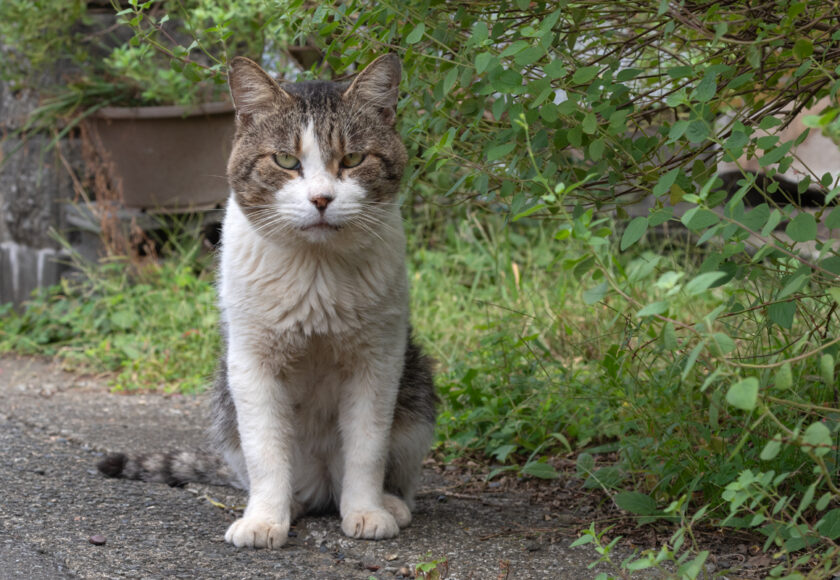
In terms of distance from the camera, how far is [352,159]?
2635mm

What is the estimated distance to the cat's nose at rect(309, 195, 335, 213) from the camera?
2.43 meters

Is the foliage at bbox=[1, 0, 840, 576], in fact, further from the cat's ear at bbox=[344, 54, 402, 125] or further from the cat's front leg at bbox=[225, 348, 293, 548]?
the cat's front leg at bbox=[225, 348, 293, 548]

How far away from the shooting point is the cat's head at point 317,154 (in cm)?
249

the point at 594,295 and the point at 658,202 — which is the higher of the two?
the point at 658,202

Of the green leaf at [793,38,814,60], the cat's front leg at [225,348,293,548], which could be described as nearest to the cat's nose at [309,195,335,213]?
the cat's front leg at [225,348,293,548]

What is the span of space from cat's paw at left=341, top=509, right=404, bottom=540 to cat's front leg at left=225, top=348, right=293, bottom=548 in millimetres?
182

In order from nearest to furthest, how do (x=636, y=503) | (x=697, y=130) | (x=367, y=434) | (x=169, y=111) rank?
(x=697, y=130), (x=636, y=503), (x=367, y=434), (x=169, y=111)

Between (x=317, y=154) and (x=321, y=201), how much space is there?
0.18 m

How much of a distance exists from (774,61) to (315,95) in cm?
132

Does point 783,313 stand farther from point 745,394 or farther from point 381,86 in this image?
point 381,86

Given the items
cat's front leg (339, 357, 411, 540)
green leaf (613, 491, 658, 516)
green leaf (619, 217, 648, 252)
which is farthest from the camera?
cat's front leg (339, 357, 411, 540)

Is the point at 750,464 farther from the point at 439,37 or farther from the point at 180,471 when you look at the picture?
the point at 180,471

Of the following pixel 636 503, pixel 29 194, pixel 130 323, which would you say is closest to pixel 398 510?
pixel 636 503

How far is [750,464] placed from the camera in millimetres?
2410
